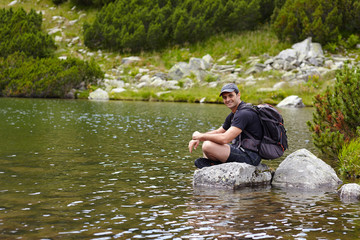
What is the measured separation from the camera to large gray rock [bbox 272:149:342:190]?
10.4 meters

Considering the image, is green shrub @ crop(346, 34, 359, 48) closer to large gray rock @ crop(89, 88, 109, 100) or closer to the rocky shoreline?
large gray rock @ crop(89, 88, 109, 100)

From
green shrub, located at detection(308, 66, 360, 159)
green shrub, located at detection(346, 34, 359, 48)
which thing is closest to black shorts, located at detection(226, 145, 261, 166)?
green shrub, located at detection(308, 66, 360, 159)

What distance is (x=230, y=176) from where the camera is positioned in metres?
10.0

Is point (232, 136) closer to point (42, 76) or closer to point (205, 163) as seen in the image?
point (205, 163)

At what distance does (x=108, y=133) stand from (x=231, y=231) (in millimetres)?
14476

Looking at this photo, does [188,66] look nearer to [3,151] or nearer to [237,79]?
[237,79]

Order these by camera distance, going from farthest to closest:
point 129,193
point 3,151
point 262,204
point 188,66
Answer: point 188,66
point 3,151
point 129,193
point 262,204

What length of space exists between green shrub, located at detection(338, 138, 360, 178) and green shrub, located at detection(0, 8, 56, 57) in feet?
165

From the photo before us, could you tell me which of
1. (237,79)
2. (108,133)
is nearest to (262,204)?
(108,133)

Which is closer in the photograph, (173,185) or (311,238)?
(311,238)

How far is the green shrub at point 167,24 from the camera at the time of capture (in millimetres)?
63500

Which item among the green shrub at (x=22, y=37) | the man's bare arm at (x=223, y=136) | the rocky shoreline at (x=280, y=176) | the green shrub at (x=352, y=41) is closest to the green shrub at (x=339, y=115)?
the rocky shoreline at (x=280, y=176)

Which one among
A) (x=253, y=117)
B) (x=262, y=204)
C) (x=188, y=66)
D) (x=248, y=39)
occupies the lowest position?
(x=262, y=204)

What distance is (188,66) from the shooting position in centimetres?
5600
